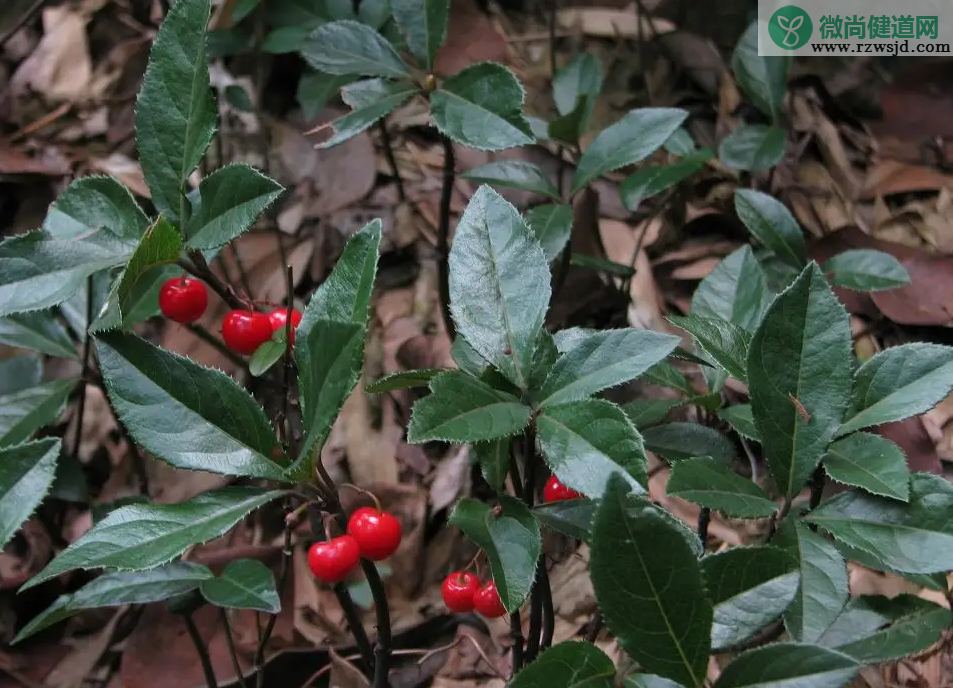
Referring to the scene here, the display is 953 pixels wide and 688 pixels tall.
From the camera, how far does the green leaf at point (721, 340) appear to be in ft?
2.56

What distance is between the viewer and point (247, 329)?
90cm

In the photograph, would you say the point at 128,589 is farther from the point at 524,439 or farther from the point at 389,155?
the point at 389,155

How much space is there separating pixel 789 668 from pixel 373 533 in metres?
0.41

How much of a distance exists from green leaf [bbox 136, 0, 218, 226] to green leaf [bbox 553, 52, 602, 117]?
31.6 inches

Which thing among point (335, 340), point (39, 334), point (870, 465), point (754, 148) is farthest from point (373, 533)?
point (754, 148)

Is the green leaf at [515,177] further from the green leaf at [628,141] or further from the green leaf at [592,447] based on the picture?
the green leaf at [592,447]

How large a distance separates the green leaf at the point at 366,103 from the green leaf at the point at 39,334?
Answer: 49 cm

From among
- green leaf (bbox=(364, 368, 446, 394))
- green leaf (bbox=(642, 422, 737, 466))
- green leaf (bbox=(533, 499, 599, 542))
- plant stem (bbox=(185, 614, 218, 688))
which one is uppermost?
green leaf (bbox=(364, 368, 446, 394))

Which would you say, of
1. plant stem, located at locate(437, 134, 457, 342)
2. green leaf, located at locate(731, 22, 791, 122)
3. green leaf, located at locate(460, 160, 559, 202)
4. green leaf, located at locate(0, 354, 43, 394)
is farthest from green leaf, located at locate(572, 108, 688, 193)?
green leaf, located at locate(0, 354, 43, 394)

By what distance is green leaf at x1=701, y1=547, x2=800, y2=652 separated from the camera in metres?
0.60

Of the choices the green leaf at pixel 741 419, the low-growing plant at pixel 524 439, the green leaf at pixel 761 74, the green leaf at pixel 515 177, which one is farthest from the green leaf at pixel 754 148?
the green leaf at pixel 741 419

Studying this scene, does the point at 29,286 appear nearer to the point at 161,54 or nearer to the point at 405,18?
the point at 161,54

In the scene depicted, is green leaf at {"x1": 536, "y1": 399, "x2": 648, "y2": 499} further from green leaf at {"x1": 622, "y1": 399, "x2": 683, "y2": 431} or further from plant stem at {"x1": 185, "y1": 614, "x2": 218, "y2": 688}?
plant stem at {"x1": 185, "y1": 614, "x2": 218, "y2": 688}

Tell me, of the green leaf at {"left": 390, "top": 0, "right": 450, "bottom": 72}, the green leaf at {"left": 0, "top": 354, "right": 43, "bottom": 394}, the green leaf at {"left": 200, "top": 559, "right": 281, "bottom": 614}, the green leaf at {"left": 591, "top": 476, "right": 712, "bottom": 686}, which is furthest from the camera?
the green leaf at {"left": 0, "top": 354, "right": 43, "bottom": 394}
